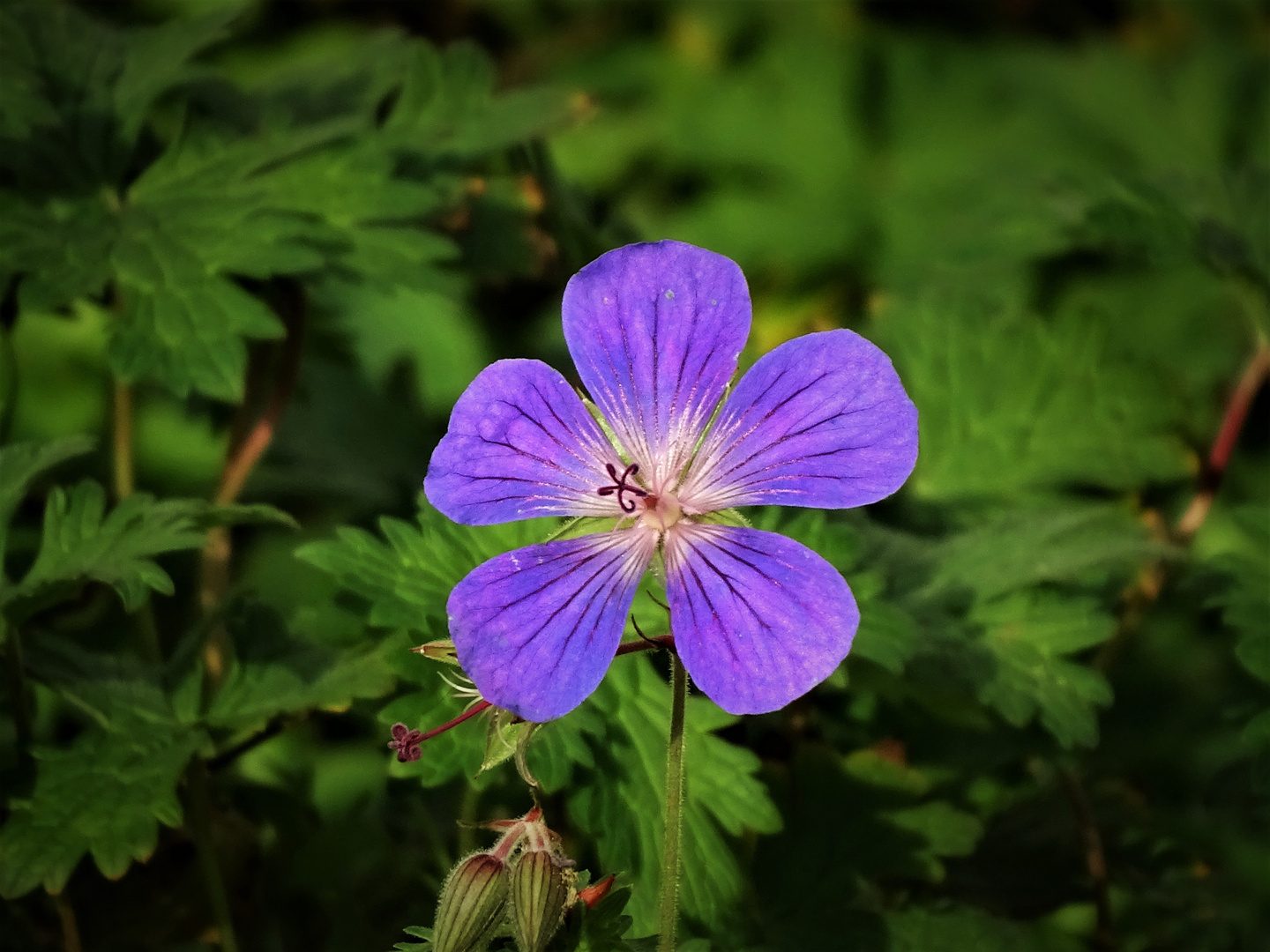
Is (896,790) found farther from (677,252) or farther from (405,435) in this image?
(405,435)

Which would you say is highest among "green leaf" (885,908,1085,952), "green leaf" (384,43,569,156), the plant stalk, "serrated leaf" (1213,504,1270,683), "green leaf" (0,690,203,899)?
"green leaf" (384,43,569,156)

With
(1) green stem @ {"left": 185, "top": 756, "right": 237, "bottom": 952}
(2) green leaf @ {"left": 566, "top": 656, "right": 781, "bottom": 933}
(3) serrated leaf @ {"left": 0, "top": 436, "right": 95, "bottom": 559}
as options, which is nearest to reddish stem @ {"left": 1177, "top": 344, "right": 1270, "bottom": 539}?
(2) green leaf @ {"left": 566, "top": 656, "right": 781, "bottom": 933}

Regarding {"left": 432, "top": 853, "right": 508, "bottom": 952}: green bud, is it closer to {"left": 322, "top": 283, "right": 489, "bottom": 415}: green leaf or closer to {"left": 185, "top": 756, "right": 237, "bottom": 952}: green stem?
{"left": 185, "top": 756, "right": 237, "bottom": 952}: green stem

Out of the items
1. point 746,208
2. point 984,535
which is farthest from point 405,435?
point 746,208

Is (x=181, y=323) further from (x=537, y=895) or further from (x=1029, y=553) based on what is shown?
(x=1029, y=553)

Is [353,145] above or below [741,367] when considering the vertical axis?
above

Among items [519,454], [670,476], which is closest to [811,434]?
[670,476]

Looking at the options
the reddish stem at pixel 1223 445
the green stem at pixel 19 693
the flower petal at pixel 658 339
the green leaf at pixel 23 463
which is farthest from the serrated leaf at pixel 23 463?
the reddish stem at pixel 1223 445
